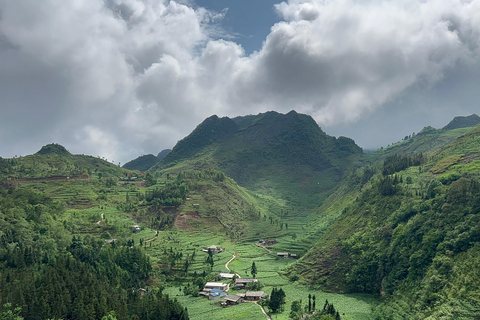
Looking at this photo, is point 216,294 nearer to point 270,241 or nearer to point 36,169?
point 270,241

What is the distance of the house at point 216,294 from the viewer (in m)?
74.1

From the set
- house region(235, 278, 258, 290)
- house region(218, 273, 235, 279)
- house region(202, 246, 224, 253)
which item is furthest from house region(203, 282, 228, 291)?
house region(202, 246, 224, 253)

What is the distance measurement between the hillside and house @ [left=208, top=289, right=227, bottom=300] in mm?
20295

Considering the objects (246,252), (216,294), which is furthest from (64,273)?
(246,252)

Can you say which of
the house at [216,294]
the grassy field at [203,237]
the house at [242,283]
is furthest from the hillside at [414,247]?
the house at [216,294]

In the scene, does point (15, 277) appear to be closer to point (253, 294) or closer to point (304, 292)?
point (253, 294)

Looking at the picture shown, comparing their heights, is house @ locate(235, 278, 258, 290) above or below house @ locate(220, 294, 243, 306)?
above

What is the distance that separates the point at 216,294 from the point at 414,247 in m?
39.1

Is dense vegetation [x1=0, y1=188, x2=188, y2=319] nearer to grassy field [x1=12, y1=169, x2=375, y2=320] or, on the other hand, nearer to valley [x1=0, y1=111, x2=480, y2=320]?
valley [x1=0, y1=111, x2=480, y2=320]

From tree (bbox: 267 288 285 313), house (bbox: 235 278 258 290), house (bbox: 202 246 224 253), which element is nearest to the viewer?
tree (bbox: 267 288 285 313)

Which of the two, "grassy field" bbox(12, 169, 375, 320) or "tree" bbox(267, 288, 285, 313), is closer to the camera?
"tree" bbox(267, 288, 285, 313)

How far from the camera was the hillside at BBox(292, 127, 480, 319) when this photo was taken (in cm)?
5436

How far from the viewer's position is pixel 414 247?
67.4m

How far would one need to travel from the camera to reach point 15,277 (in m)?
61.0
